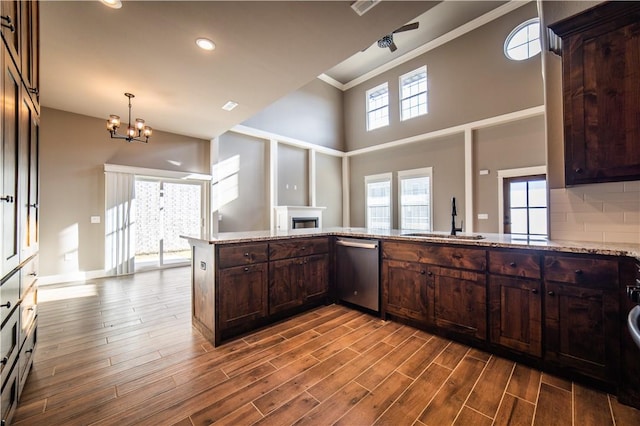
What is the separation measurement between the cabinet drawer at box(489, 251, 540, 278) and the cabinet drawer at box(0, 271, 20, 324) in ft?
9.36

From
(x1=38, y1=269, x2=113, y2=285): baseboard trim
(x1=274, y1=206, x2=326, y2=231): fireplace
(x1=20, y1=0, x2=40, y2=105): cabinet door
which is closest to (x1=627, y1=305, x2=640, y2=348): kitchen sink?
(x1=20, y1=0, x2=40, y2=105): cabinet door

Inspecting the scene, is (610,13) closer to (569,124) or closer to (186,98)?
(569,124)

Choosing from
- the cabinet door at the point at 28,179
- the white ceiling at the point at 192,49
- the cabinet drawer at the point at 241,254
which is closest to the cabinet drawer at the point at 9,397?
the cabinet door at the point at 28,179

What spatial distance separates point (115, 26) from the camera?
101 inches

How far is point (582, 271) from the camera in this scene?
164cm

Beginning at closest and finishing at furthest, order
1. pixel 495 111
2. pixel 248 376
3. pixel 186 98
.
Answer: pixel 248 376, pixel 186 98, pixel 495 111

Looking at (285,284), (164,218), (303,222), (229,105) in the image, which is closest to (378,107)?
(303,222)

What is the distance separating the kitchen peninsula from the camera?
1592 millimetres

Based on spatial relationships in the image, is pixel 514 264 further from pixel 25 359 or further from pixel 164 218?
pixel 164 218

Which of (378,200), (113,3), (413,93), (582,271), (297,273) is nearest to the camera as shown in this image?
(582,271)

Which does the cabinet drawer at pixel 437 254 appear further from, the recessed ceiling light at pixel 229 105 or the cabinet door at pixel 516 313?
the recessed ceiling light at pixel 229 105

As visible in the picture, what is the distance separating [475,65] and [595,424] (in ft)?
22.9

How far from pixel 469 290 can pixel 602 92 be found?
1.59 metres

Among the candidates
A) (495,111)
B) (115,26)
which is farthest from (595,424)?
(495,111)
